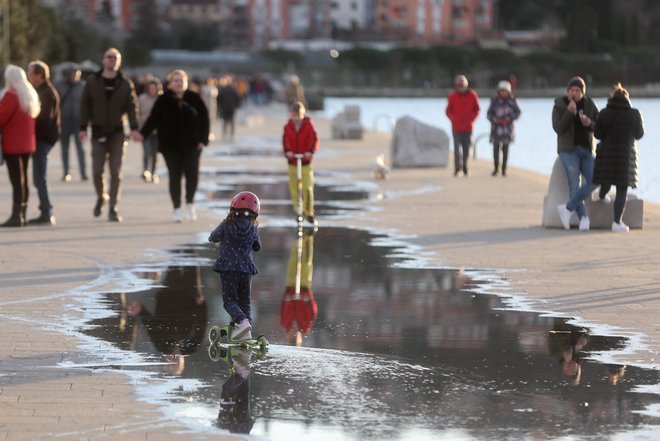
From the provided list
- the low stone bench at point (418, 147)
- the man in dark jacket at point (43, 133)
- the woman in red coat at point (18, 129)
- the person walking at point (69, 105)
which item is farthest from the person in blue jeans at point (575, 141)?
the low stone bench at point (418, 147)

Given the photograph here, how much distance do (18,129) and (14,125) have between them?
0.06 metres

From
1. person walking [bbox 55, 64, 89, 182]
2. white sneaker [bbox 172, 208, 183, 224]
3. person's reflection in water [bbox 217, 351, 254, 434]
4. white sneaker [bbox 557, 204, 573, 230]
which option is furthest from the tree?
person's reflection in water [bbox 217, 351, 254, 434]

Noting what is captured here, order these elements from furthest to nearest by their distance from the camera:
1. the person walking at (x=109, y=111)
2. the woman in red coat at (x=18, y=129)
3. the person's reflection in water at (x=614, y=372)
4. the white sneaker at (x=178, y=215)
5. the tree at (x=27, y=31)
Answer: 1. the tree at (x=27, y=31)
2. the white sneaker at (x=178, y=215)
3. the person walking at (x=109, y=111)
4. the woman in red coat at (x=18, y=129)
5. the person's reflection in water at (x=614, y=372)

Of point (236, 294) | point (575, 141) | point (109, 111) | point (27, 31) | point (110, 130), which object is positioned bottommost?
point (236, 294)

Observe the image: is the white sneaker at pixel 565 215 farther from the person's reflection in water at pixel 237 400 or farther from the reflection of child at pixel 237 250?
the person's reflection in water at pixel 237 400

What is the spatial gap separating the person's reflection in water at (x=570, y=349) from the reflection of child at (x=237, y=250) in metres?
1.87

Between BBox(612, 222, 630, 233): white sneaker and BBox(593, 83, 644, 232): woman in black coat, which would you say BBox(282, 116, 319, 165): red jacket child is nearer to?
BBox(593, 83, 644, 232): woman in black coat

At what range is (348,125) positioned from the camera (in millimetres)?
42719

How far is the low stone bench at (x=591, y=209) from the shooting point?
56.6 feet

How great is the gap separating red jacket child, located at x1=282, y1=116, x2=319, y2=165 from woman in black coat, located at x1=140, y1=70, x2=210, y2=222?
3.66 ft

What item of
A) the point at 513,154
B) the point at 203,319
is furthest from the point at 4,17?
the point at 203,319

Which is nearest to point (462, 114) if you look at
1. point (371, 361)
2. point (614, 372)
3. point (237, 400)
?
point (371, 361)

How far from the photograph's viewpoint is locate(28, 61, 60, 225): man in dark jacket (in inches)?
682

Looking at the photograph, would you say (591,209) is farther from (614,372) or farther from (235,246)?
(614,372)
